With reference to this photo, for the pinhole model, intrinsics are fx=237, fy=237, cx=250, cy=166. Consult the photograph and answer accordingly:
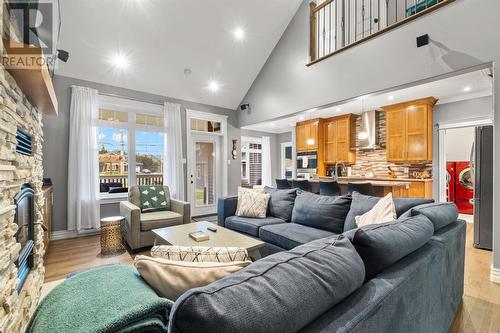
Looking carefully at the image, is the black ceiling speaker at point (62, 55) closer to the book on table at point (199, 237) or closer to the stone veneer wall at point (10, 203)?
the stone veneer wall at point (10, 203)

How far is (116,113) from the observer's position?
4.62 metres

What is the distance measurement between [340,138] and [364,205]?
163 inches

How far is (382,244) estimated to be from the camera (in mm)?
1008

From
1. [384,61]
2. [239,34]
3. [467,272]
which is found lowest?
[467,272]

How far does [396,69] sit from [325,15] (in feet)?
7.21

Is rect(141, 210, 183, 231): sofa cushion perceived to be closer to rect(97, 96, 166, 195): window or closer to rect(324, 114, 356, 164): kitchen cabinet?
rect(97, 96, 166, 195): window

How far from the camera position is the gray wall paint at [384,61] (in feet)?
8.62

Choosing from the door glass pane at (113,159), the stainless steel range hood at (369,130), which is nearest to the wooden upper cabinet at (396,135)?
the stainless steel range hood at (369,130)

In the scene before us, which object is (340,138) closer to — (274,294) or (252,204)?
(252,204)

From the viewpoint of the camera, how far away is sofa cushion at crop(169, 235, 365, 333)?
0.55 meters

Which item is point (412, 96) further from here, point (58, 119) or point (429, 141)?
point (58, 119)

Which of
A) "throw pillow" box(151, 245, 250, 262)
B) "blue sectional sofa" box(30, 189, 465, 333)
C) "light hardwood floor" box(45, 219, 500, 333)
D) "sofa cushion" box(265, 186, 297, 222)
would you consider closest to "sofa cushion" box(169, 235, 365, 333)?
"blue sectional sofa" box(30, 189, 465, 333)

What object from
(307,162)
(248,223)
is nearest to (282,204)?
(248,223)

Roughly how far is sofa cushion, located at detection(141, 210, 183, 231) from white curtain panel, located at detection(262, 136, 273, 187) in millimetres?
5399
